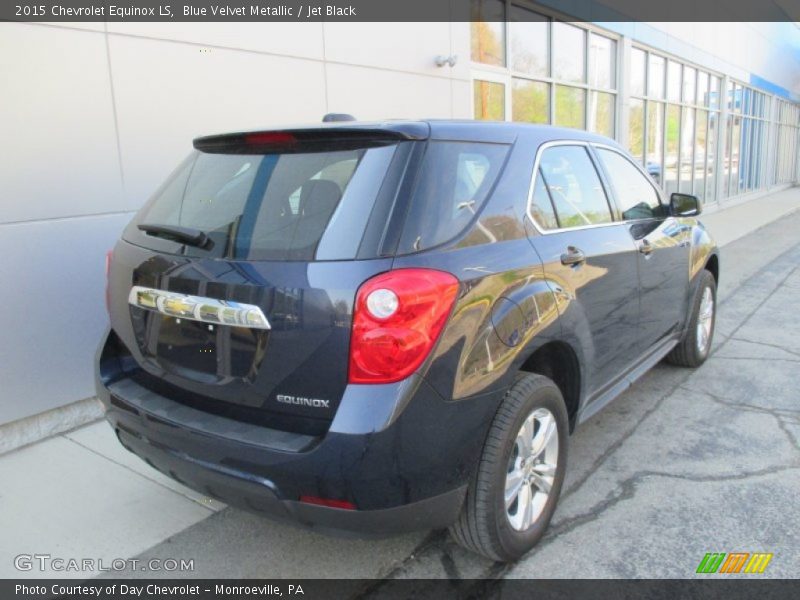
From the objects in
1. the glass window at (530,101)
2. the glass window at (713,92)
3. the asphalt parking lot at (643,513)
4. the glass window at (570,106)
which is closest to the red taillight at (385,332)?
the asphalt parking lot at (643,513)

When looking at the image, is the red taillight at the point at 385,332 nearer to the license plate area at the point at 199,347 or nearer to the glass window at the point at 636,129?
the license plate area at the point at 199,347

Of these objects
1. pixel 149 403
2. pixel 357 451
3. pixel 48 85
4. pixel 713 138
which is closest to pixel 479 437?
pixel 357 451

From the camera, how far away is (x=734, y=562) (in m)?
2.64

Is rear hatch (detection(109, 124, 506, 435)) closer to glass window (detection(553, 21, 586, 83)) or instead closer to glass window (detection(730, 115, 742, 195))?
glass window (detection(553, 21, 586, 83))

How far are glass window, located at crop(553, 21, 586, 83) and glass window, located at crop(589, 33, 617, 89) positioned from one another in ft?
1.06

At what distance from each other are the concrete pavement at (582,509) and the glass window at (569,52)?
753 centimetres

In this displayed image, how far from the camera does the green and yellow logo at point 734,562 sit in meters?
2.60

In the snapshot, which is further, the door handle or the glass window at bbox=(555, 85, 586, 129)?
the glass window at bbox=(555, 85, 586, 129)

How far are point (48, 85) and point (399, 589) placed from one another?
3.51m

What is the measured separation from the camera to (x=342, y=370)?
2117 mm

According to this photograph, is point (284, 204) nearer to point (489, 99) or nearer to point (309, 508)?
point (309, 508)

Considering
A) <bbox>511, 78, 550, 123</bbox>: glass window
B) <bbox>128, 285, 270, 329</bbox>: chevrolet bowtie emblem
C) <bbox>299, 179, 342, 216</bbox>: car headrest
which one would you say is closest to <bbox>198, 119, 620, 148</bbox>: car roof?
<bbox>299, 179, 342, 216</bbox>: car headrest

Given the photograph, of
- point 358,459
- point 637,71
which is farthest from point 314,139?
point 637,71
